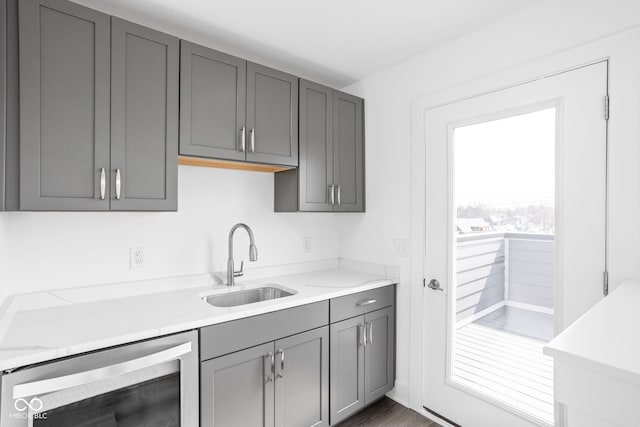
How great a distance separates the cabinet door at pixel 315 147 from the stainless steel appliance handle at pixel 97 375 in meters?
1.19

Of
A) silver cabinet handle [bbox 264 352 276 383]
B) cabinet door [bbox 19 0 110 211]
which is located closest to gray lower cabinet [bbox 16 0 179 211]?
cabinet door [bbox 19 0 110 211]

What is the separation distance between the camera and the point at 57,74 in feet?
4.73

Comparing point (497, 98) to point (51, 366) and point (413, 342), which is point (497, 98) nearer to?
point (413, 342)

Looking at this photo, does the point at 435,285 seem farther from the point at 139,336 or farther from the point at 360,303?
the point at 139,336

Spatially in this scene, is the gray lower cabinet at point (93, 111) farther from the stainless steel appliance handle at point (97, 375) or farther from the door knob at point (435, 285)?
the door knob at point (435, 285)

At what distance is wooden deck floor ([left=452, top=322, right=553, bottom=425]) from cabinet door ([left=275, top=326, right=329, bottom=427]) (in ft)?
2.72

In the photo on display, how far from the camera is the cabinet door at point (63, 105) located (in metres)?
1.38

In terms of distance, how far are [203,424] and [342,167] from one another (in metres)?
1.78

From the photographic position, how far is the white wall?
1.46 meters

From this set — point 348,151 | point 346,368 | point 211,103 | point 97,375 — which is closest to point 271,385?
point 346,368

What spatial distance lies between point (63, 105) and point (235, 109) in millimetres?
807

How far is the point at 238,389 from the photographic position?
5.38 feet

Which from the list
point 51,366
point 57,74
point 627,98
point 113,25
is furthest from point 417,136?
point 51,366

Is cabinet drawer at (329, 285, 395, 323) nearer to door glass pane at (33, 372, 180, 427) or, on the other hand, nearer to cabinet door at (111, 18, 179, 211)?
door glass pane at (33, 372, 180, 427)
